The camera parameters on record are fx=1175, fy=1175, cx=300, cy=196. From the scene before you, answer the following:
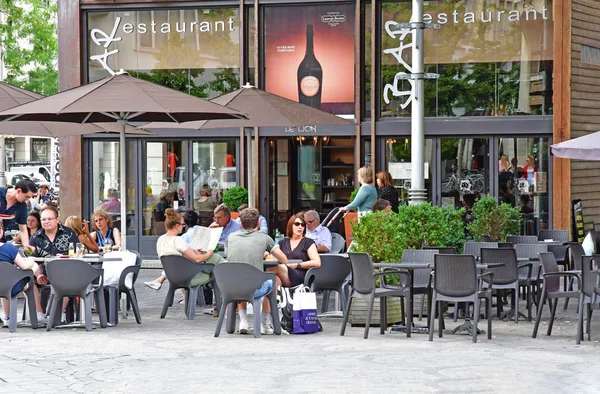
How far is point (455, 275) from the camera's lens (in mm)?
11773

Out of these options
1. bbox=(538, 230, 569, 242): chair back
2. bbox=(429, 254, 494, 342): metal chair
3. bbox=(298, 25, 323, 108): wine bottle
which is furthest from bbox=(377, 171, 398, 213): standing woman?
bbox=(429, 254, 494, 342): metal chair

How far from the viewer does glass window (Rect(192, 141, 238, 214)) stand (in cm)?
2281

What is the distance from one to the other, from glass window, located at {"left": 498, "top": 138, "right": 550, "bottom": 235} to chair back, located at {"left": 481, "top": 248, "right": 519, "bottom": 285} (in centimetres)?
826

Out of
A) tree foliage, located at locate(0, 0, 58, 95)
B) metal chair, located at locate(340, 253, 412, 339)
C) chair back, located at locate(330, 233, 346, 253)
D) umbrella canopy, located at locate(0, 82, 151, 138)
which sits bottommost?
metal chair, located at locate(340, 253, 412, 339)

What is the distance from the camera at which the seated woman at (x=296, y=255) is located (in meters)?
13.1

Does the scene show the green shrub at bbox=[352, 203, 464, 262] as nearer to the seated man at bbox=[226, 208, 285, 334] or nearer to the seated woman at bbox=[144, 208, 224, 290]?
the seated man at bbox=[226, 208, 285, 334]

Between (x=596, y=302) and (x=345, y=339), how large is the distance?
256cm

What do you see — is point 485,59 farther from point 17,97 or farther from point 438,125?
point 17,97

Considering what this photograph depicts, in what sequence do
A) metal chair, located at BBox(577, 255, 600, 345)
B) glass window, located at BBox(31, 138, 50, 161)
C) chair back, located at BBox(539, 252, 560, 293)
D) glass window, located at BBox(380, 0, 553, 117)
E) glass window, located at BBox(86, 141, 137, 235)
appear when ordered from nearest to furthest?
metal chair, located at BBox(577, 255, 600, 345)
chair back, located at BBox(539, 252, 560, 293)
glass window, located at BBox(380, 0, 553, 117)
glass window, located at BBox(86, 141, 137, 235)
glass window, located at BBox(31, 138, 50, 161)

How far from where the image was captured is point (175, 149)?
75.6ft

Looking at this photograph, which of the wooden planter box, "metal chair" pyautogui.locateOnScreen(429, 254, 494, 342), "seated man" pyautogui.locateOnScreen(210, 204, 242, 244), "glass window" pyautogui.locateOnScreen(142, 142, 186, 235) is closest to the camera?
"metal chair" pyautogui.locateOnScreen(429, 254, 494, 342)

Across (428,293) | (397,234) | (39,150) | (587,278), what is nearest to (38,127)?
(397,234)

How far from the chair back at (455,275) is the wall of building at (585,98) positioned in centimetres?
1009

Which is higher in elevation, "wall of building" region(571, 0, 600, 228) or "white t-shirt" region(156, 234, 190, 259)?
"wall of building" region(571, 0, 600, 228)
